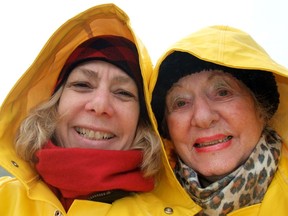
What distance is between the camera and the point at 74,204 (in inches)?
83.3

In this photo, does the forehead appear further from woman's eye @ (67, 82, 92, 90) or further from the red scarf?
the red scarf

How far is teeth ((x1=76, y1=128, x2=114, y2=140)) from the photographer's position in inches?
96.3

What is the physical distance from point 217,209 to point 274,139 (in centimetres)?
66

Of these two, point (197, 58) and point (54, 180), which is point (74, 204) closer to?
point (54, 180)

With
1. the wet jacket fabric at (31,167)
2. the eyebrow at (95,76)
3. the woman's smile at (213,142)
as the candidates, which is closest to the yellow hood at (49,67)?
the wet jacket fabric at (31,167)

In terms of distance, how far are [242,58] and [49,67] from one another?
147cm

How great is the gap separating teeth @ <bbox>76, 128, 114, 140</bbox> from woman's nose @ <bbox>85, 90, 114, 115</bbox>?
151 millimetres

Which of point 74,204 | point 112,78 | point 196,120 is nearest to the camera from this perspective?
point 74,204

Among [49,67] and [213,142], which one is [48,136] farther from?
[213,142]

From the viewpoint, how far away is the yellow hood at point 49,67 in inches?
92.2

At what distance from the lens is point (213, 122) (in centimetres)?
234

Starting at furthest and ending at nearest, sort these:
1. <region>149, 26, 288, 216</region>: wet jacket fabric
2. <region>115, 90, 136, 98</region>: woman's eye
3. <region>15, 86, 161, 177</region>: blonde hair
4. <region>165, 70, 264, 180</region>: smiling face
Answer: <region>115, 90, 136, 98</region>: woman's eye < <region>15, 86, 161, 177</region>: blonde hair < <region>165, 70, 264, 180</region>: smiling face < <region>149, 26, 288, 216</region>: wet jacket fabric

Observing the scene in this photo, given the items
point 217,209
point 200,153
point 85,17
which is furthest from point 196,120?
point 85,17

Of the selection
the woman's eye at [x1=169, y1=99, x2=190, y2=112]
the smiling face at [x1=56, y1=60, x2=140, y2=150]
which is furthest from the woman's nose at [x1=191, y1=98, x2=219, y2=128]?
the smiling face at [x1=56, y1=60, x2=140, y2=150]
